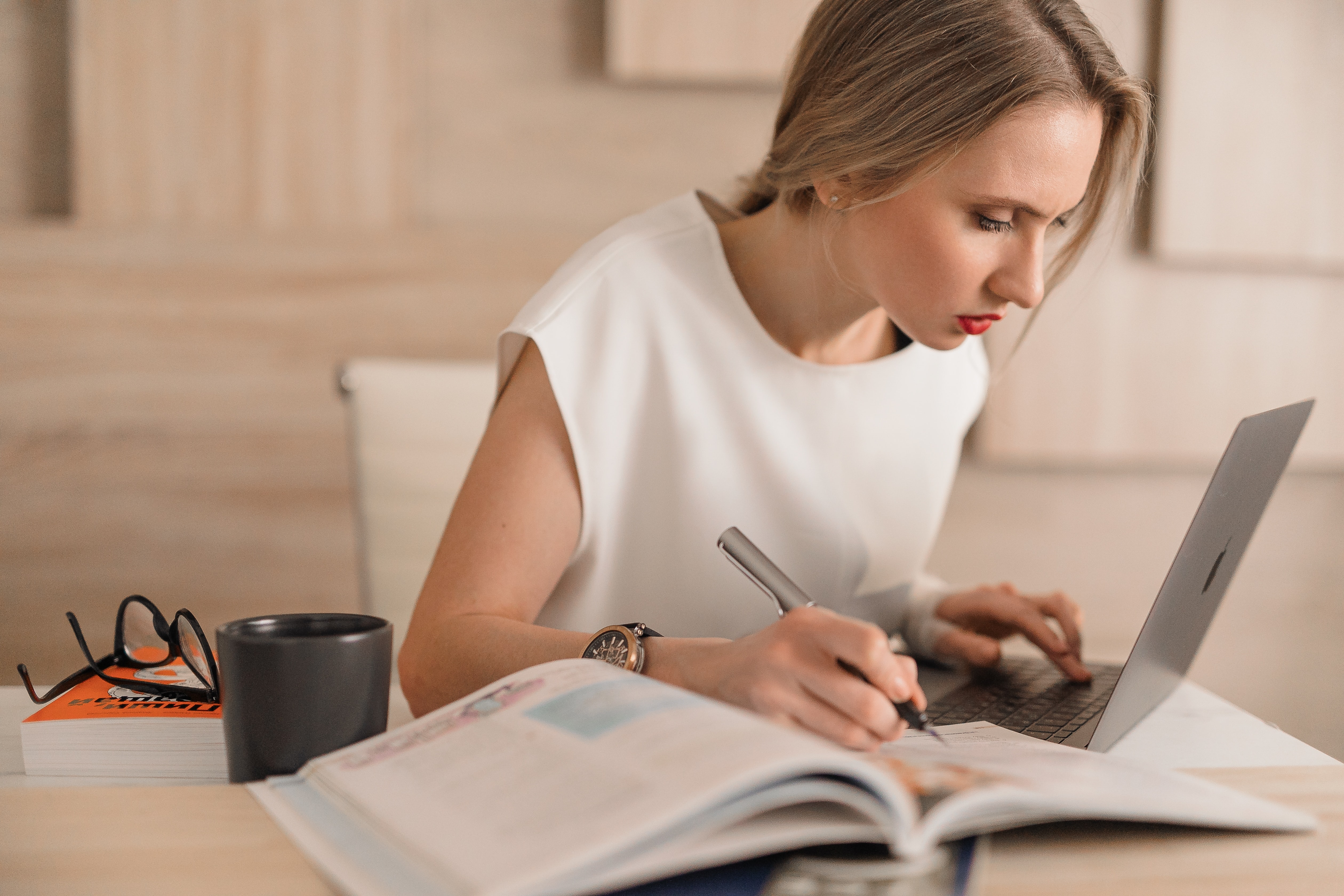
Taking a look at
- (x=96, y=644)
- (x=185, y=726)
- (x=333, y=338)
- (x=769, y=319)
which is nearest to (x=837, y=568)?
(x=769, y=319)

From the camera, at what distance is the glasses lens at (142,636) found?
83cm

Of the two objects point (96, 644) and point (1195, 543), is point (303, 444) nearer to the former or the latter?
point (96, 644)

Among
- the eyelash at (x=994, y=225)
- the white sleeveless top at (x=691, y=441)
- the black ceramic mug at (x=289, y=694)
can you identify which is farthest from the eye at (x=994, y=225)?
the black ceramic mug at (x=289, y=694)

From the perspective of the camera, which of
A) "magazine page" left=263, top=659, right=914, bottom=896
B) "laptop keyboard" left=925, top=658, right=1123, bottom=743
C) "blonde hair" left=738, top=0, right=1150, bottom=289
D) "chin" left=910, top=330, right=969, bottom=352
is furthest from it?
"chin" left=910, top=330, right=969, bottom=352

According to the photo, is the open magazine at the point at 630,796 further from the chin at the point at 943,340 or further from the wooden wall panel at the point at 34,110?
the wooden wall panel at the point at 34,110

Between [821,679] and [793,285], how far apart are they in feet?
2.01

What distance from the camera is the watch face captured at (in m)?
0.69

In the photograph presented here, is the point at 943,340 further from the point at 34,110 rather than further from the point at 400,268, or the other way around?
the point at 34,110

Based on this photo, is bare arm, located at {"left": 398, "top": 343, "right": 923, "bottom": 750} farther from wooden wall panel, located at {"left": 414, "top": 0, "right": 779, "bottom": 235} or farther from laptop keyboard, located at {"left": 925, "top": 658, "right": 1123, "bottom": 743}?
wooden wall panel, located at {"left": 414, "top": 0, "right": 779, "bottom": 235}

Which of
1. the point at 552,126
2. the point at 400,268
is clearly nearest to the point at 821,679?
the point at 400,268

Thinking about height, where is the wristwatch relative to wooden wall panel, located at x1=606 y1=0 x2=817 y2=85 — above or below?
below

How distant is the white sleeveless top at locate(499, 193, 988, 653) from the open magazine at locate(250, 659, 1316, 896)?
0.45 metres

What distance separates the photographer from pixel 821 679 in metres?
0.58

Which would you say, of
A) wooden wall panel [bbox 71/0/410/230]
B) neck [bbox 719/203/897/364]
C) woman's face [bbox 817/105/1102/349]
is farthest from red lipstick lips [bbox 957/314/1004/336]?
wooden wall panel [bbox 71/0/410/230]
